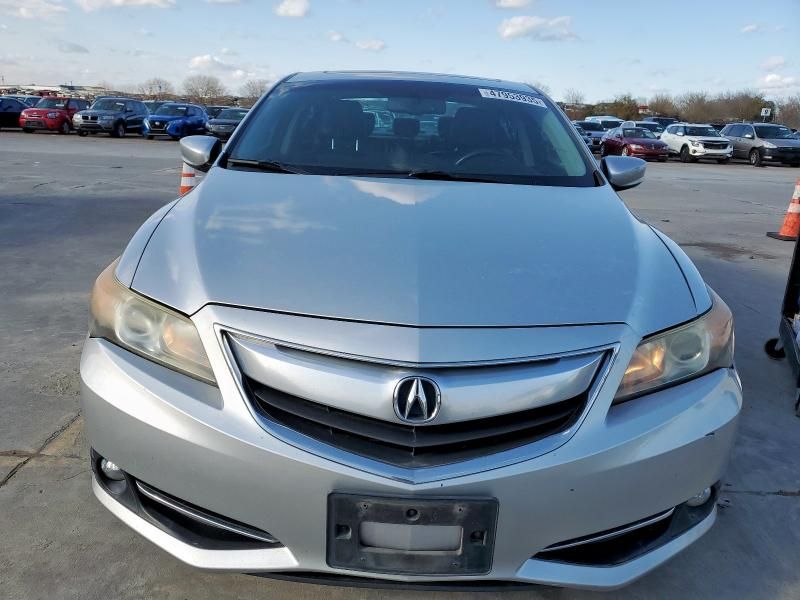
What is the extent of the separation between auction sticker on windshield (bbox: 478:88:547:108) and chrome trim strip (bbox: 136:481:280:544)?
2.39 m

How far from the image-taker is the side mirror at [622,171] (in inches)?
123

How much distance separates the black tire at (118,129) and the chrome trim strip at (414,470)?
25960mm

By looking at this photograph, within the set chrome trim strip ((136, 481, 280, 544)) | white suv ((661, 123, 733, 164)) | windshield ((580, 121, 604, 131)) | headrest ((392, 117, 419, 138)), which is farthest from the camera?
windshield ((580, 121, 604, 131))

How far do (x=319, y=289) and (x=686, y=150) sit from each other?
25391 millimetres

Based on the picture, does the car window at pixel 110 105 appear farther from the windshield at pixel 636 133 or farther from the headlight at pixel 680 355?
the headlight at pixel 680 355

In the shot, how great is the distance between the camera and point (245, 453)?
156 centimetres

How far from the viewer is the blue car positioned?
972 inches

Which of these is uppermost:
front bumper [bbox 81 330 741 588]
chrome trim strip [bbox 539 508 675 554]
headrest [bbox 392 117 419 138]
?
headrest [bbox 392 117 419 138]

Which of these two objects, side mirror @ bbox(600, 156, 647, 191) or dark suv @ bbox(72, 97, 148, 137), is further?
dark suv @ bbox(72, 97, 148, 137)

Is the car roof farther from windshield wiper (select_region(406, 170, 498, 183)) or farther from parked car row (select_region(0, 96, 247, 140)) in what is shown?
parked car row (select_region(0, 96, 247, 140))

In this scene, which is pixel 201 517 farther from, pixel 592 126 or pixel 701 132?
pixel 592 126

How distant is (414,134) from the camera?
9.77 feet

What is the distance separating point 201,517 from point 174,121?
25.2m

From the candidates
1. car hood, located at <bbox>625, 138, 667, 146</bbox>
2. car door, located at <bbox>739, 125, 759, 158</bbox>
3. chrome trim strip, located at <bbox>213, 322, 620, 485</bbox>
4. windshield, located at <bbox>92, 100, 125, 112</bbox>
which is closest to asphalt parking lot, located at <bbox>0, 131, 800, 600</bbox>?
chrome trim strip, located at <bbox>213, 322, 620, 485</bbox>
